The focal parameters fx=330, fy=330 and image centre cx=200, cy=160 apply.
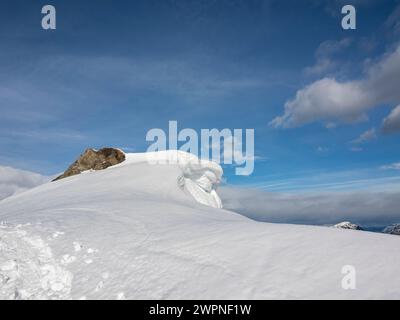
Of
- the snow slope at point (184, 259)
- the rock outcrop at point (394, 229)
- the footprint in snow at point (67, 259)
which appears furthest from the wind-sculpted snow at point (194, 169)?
the rock outcrop at point (394, 229)

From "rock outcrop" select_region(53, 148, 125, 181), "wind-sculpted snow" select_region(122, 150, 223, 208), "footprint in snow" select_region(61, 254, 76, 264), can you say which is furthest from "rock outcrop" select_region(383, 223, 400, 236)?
"footprint in snow" select_region(61, 254, 76, 264)

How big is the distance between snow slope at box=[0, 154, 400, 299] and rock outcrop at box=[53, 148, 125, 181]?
19.6 metres

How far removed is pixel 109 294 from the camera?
24.0 feet

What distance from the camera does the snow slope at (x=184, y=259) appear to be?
267 inches

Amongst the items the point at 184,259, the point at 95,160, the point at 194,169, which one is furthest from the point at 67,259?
the point at 95,160

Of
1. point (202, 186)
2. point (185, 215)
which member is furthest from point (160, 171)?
point (185, 215)

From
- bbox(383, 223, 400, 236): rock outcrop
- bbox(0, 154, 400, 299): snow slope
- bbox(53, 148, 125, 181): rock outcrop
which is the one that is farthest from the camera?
bbox(383, 223, 400, 236): rock outcrop

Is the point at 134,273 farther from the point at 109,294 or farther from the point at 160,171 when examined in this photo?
the point at 160,171

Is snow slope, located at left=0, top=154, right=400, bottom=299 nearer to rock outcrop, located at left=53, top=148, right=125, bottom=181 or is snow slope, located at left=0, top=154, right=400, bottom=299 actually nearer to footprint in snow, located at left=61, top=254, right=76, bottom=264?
footprint in snow, located at left=61, top=254, right=76, bottom=264

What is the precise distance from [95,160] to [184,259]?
25.5 meters

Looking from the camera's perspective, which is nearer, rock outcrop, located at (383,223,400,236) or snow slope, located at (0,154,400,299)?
snow slope, located at (0,154,400,299)

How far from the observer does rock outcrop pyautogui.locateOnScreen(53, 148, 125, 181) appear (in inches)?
1235
